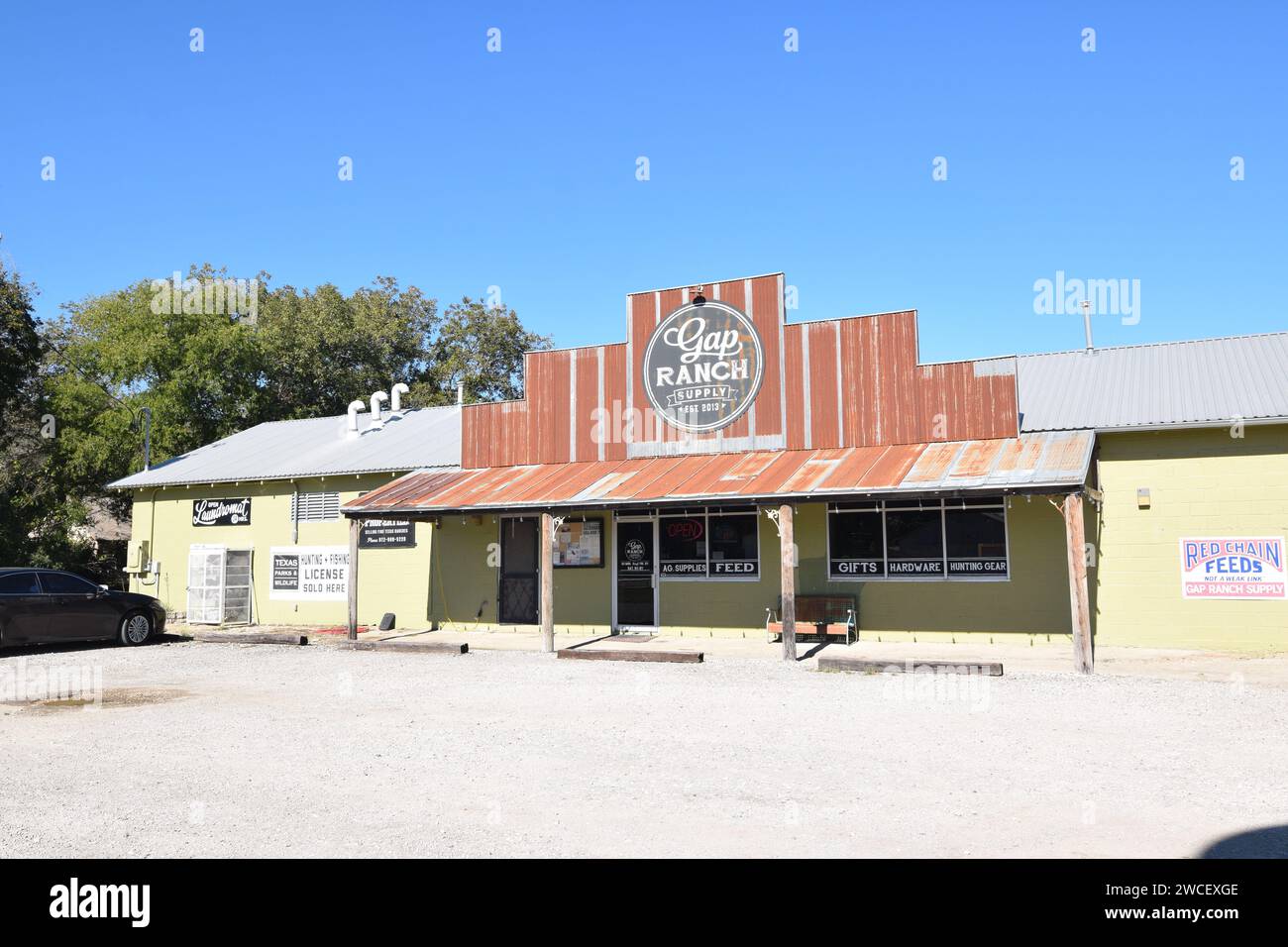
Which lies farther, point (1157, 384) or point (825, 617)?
point (1157, 384)

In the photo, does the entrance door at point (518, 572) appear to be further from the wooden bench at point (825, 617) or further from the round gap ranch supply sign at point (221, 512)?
the round gap ranch supply sign at point (221, 512)

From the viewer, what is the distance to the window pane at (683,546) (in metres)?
17.1

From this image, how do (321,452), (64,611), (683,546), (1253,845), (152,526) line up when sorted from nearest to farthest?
(1253,845), (64,611), (683,546), (321,452), (152,526)

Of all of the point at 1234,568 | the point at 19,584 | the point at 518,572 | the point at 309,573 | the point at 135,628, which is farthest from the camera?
the point at 309,573

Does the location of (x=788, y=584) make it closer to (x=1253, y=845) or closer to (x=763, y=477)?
(x=763, y=477)

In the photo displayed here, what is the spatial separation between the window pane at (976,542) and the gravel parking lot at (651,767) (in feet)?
11.2

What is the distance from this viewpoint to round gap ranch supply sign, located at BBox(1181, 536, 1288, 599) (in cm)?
1361

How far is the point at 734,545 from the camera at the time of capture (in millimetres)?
16828

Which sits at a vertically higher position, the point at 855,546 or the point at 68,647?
the point at 855,546

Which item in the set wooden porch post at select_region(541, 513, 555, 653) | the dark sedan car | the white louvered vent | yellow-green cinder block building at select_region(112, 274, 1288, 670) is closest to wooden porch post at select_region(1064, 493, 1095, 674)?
yellow-green cinder block building at select_region(112, 274, 1288, 670)

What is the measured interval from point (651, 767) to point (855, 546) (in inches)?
368

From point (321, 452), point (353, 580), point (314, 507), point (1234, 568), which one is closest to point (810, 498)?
point (1234, 568)

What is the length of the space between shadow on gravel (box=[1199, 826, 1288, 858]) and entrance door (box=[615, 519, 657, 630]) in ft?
41.1

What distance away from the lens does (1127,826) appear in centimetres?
550
